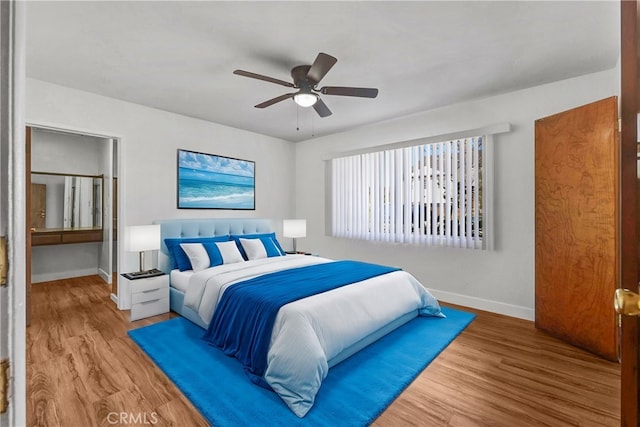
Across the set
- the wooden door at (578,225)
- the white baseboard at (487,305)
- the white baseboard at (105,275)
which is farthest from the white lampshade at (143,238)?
the wooden door at (578,225)

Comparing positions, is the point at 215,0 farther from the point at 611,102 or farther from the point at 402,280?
the point at 611,102

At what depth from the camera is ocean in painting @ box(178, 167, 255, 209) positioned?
13.5ft

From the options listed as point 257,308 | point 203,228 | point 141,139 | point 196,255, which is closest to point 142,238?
point 196,255

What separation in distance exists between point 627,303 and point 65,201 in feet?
21.6

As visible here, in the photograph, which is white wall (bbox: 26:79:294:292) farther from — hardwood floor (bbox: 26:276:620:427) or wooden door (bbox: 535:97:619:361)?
wooden door (bbox: 535:97:619:361)

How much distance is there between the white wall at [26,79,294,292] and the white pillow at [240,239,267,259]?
31.8 inches

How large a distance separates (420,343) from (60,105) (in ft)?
14.1

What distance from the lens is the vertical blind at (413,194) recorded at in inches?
140

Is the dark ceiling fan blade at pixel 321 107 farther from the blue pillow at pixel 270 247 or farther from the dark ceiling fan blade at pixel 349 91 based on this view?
the blue pillow at pixel 270 247

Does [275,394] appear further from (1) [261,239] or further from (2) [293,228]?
(2) [293,228]

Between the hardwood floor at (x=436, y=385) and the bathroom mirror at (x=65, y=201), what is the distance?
8.40 feet

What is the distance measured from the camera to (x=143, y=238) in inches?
129

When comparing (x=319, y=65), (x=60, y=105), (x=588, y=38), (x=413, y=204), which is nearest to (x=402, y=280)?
(x=413, y=204)

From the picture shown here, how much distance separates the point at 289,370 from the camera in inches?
74.8
